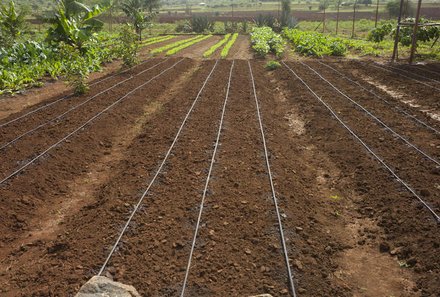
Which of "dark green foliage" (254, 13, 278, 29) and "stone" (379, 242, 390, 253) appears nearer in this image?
"stone" (379, 242, 390, 253)

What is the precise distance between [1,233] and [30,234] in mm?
453

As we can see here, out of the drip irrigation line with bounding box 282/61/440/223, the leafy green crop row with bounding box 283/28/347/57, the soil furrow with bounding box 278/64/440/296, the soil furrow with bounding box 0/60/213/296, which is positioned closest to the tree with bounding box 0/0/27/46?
the soil furrow with bounding box 0/60/213/296

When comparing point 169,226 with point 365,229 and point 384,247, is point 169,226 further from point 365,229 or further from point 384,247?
point 384,247

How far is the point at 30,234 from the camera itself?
20.5ft

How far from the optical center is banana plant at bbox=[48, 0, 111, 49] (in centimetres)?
1777

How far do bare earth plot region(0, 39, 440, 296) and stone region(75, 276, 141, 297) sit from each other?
16.3 inches

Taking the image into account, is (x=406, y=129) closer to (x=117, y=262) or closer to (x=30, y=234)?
(x=117, y=262)

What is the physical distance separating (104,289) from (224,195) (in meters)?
3.16

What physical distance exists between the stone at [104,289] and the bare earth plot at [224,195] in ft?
1.36

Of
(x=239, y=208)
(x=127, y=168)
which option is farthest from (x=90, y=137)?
(x=239, y=208)

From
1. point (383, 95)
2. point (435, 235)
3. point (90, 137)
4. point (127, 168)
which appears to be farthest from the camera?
point (383, 95)

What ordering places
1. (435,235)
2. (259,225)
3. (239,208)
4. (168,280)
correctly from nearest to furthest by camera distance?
1. (168,280)
2. (435,235)
3. (259,225)
4. (239,208)

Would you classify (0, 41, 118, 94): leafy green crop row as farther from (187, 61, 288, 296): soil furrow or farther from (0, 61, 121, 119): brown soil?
(187, 61, 288, 296): soil furrow

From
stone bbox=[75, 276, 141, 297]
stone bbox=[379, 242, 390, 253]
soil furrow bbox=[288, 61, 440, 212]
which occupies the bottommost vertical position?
stone bbox=[379, 242, 390, 253]
